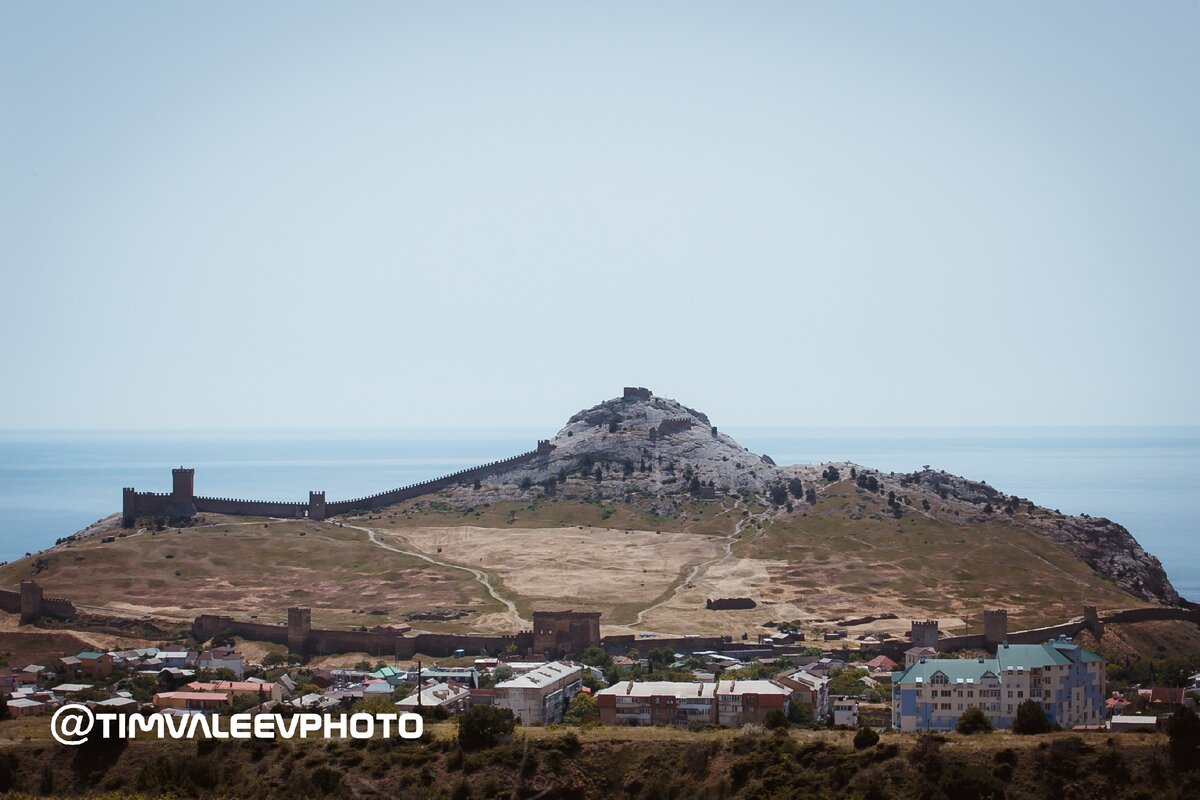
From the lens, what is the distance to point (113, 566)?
285ft

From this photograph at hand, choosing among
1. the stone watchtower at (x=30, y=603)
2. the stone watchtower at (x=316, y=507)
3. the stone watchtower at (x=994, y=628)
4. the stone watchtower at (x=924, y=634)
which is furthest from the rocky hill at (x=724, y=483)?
the stone watchtower at (x=30, y=603)

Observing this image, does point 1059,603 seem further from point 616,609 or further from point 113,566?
point 113,566

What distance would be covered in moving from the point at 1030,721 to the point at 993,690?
304 inches

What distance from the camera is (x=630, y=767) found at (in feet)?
128

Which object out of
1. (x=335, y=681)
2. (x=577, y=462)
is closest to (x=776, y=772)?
(x=335, y=681)

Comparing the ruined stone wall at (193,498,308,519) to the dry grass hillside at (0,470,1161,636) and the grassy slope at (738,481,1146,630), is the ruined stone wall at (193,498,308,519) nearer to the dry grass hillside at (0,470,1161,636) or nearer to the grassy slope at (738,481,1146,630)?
the dry grass hillside at (0,470,1161,636)

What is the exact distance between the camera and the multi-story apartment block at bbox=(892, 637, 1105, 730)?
4847 cm

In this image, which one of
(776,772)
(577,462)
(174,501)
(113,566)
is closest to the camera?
(776,772)

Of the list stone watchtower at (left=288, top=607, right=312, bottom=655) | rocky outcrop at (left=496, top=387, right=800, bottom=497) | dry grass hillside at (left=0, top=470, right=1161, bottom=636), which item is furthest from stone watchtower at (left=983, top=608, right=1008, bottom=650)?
rocky outcrop at (left=496, top=387, right=800, bottom=497)

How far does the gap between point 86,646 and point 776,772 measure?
1695 inches

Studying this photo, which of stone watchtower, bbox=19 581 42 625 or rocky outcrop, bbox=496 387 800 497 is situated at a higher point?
rocky outcrop, bbox=496 387 800 497

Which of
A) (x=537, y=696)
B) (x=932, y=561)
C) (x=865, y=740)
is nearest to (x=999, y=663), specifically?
(x=865, y=740)

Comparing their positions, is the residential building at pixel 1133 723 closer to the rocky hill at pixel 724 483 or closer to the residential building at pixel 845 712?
the residential building at pixel 845 712

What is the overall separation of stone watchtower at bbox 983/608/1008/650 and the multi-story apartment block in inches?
735
